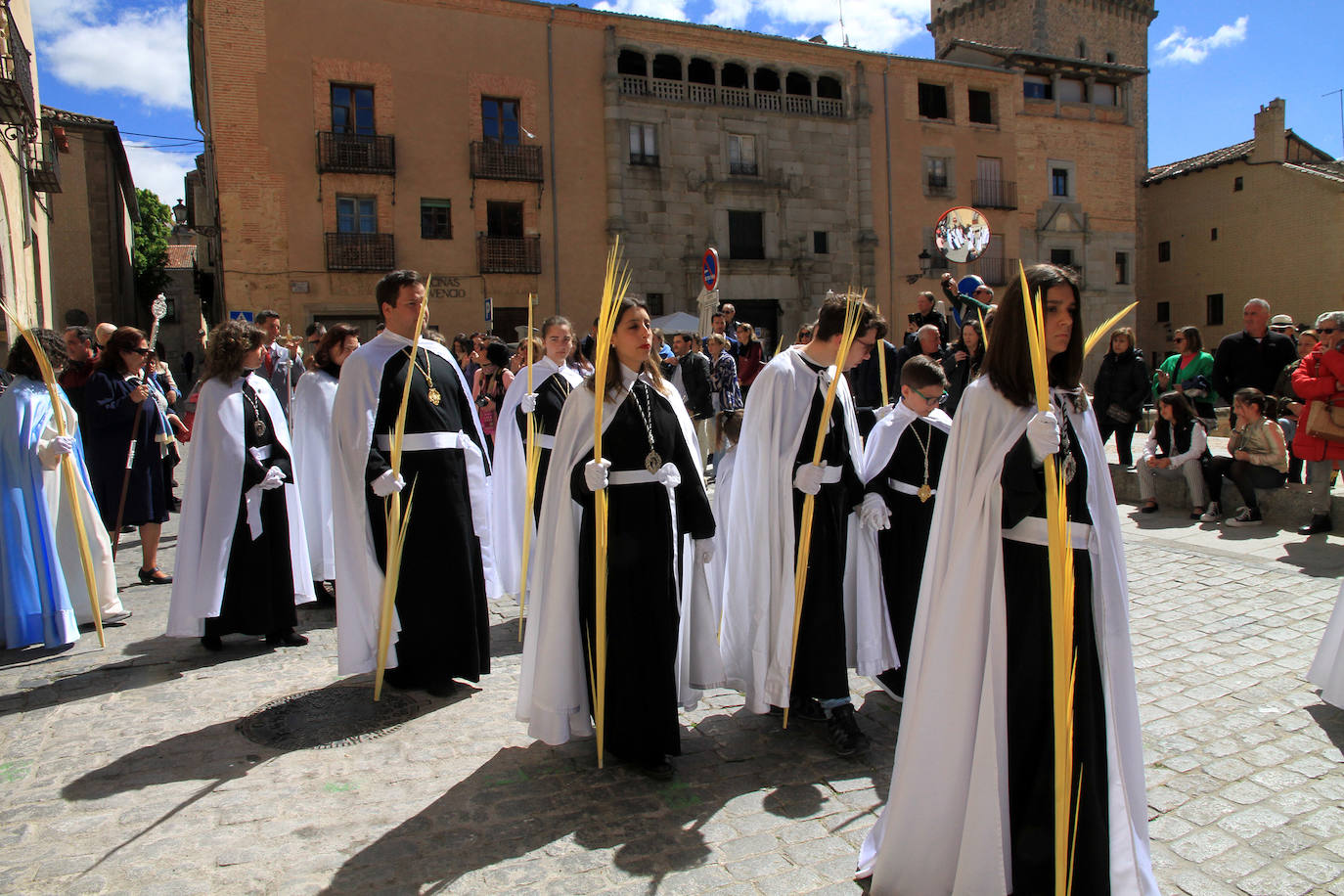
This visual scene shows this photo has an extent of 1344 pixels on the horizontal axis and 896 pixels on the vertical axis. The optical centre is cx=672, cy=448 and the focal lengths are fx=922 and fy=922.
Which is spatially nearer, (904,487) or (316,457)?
(904,487)

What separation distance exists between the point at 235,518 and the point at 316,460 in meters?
1.27

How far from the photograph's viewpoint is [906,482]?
482 centimetres

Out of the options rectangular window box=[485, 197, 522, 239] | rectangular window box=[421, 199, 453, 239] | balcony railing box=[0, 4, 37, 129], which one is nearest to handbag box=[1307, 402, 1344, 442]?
balcony railing box=[0, 4, 37, 129]

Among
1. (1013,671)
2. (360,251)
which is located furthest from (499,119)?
(1013,671)

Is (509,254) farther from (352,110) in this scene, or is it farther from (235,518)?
(235,518)

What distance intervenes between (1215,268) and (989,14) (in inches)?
613

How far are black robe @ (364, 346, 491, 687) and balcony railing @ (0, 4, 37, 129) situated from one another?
11796mm

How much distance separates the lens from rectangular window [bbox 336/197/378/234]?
24922mm

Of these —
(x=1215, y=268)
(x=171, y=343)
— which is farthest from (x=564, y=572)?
(x=171, y=343)

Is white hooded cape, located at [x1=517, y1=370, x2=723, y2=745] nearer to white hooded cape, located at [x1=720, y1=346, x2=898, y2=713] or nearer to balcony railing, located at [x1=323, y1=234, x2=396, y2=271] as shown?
white hooded cape, located at [x1=720, y1=346, x2=898, y2=713]

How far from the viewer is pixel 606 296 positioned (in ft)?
13.2

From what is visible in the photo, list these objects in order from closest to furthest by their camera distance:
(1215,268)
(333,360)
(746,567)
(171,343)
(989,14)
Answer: (746,567) → (333,360) → (1215,268) → (989,14) → (171,343)

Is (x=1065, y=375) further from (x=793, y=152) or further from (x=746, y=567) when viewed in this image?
(x=793, y=152)

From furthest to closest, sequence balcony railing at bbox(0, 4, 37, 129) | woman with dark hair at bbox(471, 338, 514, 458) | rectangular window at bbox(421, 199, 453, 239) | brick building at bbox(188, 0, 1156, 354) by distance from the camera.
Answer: rectangular window at bbox(421, 199, 453, 239), brick building at bbox(188, 0, 1156, 354), balcony railing at bbox(0, 4, 37, 129), woman with dark hair at bbox(471, 338, 514, 458)
